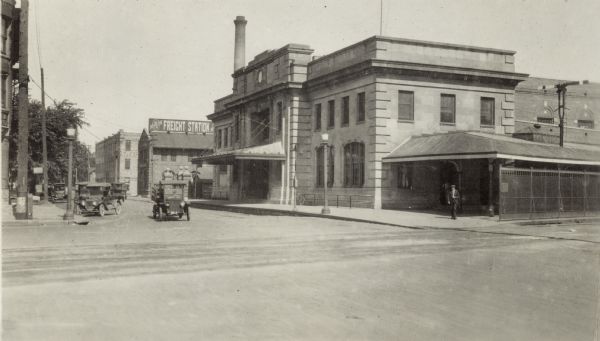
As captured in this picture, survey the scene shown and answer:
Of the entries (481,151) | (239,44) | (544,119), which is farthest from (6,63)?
(544,119)

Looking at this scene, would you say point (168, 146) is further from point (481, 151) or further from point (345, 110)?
point (481, 151)

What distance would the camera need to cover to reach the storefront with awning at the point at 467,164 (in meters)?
25.0

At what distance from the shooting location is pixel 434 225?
20.7 metres

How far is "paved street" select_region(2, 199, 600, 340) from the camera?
20.5ft

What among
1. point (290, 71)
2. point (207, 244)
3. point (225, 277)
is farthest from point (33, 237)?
point (290, 71)

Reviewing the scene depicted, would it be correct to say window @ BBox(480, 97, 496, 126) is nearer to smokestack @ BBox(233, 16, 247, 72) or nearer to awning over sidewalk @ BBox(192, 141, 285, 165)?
awning over sidewalk @ BBox(192, 141, 285, 165)

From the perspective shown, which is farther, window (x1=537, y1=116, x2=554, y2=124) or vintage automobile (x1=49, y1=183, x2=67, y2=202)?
vintage automobile (x1=49, y1=183, x2=67, y2=202)

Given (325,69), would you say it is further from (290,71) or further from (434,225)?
(434,225)

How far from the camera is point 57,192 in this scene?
48.1m

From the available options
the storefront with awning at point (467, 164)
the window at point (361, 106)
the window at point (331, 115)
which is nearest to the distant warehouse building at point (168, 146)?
the window at point (331, 115)

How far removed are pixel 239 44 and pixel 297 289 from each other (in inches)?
1797

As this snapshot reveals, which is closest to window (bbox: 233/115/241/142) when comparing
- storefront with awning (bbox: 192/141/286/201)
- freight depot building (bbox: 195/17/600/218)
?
storefront with awning (bbox: 192/141/286/201)

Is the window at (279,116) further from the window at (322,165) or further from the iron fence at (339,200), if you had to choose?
the iron fence at (339,200)

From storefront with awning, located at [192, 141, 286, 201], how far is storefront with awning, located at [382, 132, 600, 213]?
10089 millimetres
